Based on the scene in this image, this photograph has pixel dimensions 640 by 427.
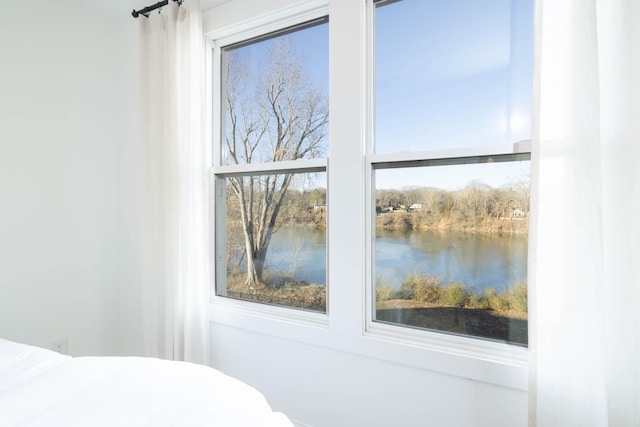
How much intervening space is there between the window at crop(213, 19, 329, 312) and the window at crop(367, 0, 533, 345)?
0.34 m

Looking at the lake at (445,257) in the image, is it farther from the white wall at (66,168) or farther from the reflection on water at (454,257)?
the white wall at (66,168)

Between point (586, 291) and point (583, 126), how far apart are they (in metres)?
0.51

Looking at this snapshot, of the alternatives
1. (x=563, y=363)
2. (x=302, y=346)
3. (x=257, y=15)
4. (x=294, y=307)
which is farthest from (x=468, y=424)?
(x=257, y=15)

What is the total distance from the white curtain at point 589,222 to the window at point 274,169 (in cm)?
98

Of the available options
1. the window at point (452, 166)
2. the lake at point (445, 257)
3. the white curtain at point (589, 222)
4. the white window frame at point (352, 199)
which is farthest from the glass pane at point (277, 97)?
the white curtain at point (589, 222)

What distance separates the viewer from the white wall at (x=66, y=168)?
1.88 metres

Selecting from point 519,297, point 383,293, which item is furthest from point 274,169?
point 519,297

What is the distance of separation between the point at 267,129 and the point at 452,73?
100 cm

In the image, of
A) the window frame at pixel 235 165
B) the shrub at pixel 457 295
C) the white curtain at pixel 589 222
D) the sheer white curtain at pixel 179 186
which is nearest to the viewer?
the white curtain at pixel 589 222

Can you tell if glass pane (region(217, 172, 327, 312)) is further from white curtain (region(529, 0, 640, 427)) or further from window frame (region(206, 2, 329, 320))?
white curtain (region(529, 0, 640, 427))

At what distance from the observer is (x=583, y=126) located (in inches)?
42.3

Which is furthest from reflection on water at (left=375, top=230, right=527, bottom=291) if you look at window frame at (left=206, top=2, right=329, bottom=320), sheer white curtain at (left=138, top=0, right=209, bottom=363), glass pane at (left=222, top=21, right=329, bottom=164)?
sheer white curtain at (left=138, top=0, right=209, bottom=363)

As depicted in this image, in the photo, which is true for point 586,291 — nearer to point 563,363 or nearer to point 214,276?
point 563,363

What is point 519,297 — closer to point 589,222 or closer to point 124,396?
point 589,222
